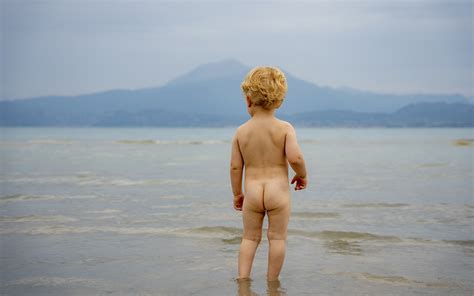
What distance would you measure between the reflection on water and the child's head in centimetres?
138

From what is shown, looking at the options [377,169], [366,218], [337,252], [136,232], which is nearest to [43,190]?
[136,232]

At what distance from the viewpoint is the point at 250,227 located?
459 centimetres

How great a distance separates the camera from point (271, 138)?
4.48 metres

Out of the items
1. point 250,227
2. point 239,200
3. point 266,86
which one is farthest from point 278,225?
point 266,86

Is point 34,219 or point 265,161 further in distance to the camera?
point 34,219

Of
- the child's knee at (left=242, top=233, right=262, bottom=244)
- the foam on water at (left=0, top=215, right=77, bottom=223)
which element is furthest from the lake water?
the child's knee at (left=242, top=233, right=262, bottom=244)

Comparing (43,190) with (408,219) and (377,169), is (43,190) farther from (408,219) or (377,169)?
(377,169)

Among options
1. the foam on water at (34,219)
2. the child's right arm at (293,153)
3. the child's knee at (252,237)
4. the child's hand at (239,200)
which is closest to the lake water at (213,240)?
the foam on water at (34,219)

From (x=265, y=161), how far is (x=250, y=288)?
968 millimetres

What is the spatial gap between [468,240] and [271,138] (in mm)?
3104

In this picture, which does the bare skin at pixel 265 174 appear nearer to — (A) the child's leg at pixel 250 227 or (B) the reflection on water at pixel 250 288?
(A) the child's leg at pixel 250 227

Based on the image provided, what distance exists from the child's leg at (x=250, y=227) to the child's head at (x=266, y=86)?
694mm

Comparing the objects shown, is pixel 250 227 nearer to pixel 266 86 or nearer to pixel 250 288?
pixel 250 288

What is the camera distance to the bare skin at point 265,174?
14.7 ft
